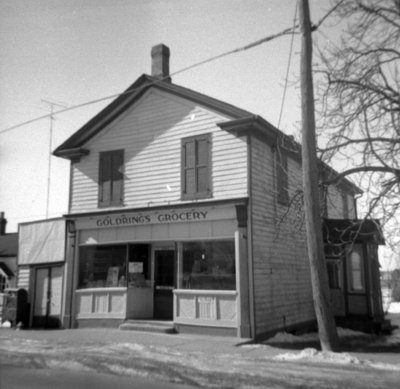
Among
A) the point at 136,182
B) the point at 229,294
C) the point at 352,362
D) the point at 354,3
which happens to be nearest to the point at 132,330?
the point at 229,294

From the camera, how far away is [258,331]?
12.9 metres

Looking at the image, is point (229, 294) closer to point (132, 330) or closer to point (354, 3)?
point (132, 330)

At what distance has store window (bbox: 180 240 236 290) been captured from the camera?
13406 mm

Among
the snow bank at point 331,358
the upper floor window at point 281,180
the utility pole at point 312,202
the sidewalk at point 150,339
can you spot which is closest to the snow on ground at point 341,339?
the snow bank at point 331,358

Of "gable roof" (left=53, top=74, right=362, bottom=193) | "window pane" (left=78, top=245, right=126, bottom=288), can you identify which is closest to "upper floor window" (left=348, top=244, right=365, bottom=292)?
"gable roof" (left=53, top=74, right=362, bottom=193)

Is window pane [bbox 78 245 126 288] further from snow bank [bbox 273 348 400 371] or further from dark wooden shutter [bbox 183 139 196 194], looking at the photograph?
snow bank [bbox 273 348 400 371]

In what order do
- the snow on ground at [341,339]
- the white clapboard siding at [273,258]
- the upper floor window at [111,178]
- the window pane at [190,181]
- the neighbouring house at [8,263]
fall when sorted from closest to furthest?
the snow on ground at [341,339] → the white clapboard siding at [273,258] → the window pane at [190,181] → the upper floor window at [111,178] → the neighbouring house at [8,263]

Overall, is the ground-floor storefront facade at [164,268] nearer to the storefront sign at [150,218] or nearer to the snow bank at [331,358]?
the storefront sign at [150,218]

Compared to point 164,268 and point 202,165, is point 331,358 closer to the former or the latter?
point 202,165

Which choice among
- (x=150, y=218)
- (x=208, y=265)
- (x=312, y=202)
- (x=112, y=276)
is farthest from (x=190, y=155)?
(x=312, y=202)

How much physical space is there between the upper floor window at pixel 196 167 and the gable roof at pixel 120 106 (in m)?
1.21

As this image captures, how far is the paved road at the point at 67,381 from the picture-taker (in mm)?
7463

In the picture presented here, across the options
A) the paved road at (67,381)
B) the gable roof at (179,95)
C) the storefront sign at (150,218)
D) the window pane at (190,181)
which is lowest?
the paved road at (67,381)

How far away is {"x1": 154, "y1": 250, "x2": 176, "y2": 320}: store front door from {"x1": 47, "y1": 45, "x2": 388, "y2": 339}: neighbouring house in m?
0.03
